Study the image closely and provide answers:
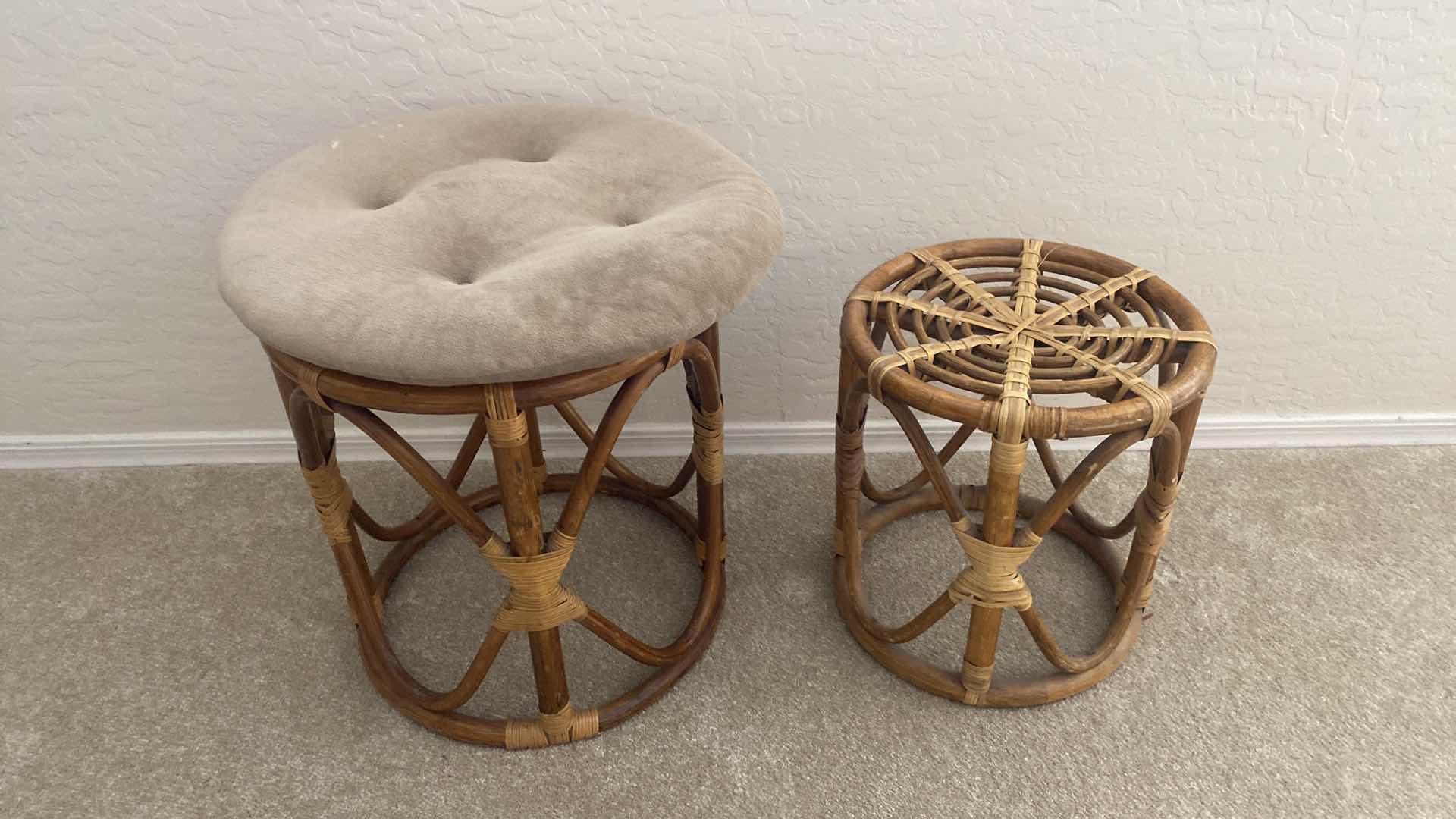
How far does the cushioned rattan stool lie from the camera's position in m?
0.78

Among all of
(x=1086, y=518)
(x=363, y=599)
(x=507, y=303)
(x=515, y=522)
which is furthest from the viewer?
(x=1086, y=518)

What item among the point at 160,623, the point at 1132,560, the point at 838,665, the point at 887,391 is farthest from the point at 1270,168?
the point at 160,623

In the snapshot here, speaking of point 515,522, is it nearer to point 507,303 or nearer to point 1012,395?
point 507,303

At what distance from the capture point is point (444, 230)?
90 centimetres

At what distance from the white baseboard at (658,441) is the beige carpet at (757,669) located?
0.04m

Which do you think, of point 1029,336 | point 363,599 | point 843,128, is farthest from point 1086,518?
point 363,599

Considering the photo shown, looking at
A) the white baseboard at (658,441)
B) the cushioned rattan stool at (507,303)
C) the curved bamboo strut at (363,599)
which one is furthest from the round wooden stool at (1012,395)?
the curved bamboo strut at (363,599)

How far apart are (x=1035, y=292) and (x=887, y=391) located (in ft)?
0.72

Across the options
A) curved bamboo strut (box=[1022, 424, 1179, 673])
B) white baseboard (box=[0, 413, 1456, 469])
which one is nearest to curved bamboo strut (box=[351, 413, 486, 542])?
white baseboard (box=[0, 413, 1456, 469])

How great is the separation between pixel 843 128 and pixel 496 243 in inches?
18.0

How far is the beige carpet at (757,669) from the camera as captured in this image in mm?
994

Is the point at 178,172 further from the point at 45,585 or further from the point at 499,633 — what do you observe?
the point at 499,633

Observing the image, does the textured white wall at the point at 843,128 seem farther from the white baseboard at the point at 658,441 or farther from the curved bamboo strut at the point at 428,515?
the curved bamboo strut at the point at 428,515

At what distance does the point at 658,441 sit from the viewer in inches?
55.6
